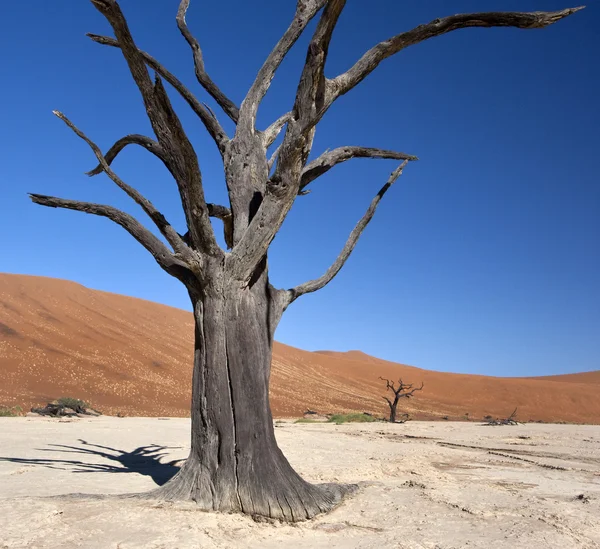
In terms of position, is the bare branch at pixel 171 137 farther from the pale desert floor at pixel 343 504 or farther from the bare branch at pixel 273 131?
the pale desert floor at pixel 343 504

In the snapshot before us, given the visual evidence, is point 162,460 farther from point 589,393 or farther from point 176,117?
point 589,393

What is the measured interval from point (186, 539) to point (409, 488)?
10.3 ft

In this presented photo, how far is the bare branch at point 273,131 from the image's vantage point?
5.88 metres

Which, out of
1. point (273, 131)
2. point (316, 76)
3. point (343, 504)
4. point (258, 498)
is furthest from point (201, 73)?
point (343, 504)

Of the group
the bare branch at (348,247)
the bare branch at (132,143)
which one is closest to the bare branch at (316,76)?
the bare branch at (132,143)

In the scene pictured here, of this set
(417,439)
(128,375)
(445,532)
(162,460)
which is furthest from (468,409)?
(445,532)

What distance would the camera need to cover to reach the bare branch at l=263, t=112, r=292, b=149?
19.3 ft

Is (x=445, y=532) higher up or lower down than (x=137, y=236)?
lower down

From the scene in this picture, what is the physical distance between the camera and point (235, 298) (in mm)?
4824

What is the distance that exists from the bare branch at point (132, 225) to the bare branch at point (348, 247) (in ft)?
4.60

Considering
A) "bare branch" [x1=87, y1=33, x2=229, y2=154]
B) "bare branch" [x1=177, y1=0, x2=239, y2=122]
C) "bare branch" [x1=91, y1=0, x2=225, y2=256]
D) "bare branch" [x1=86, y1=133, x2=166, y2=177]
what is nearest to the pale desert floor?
"bare branch" [x1=91, y1=0, x2=225, y2=256]

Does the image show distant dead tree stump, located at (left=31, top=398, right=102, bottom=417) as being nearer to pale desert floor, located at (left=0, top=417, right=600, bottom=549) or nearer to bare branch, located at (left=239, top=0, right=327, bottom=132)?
pale desert floor, located at (left=0, top=417, right=600, bottom=549)

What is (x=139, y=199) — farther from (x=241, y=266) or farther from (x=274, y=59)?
(x=274, y=59)

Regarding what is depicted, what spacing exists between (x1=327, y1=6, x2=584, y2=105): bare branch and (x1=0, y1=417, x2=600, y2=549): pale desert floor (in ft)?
12.1
